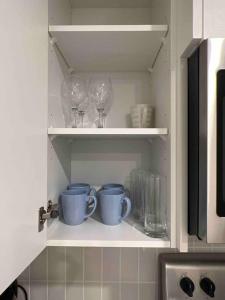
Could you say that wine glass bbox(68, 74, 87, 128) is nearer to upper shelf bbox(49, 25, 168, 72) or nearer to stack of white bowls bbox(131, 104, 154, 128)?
upper shelf bbox(49, 25, 168, 72)

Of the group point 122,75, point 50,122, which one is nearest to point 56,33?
point 50,122

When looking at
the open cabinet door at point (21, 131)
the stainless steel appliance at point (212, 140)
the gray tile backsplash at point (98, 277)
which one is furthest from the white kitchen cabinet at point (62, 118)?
the gray tile backsplash at point (98, 277)

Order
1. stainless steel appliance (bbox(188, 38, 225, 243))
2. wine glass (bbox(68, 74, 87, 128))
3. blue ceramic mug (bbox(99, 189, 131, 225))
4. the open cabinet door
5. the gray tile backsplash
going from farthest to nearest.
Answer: the gray tile backsplash, wine glass (bbox(68, 74, 87, 128)), blue ceramic mug (bbox(99, 189, 131, 225)), stainless steel appliance (bbox(188, 38, 225, 243)), the open cabinet door

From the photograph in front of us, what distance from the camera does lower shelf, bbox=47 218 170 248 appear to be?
0.68 metres

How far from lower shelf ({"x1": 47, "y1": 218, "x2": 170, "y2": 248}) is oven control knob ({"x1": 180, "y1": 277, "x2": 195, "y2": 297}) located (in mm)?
356

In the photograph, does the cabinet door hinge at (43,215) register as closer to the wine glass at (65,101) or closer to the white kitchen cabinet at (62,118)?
the white kitchen cabinet at (62,118)

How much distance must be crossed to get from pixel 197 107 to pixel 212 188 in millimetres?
217

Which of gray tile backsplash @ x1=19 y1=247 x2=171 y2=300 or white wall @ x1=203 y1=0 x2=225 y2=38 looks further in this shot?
gray tile backsplash @ x1=19 y1=247 x2=171 y2=300

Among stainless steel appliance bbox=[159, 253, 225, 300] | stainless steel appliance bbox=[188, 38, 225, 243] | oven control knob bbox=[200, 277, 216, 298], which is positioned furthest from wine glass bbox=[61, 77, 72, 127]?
oven control knob bbox=[200, 277, 216, 298]

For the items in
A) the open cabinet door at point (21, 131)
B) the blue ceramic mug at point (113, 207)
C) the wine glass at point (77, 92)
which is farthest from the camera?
the wine glass at point (77, 92)

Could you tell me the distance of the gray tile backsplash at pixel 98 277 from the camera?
1.01 metres

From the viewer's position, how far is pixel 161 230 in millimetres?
733

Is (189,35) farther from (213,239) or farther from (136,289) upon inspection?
(136,289)

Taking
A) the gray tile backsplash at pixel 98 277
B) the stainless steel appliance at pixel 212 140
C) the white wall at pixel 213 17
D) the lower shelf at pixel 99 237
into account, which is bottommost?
the gray tile backsplash at pixel 98 277
